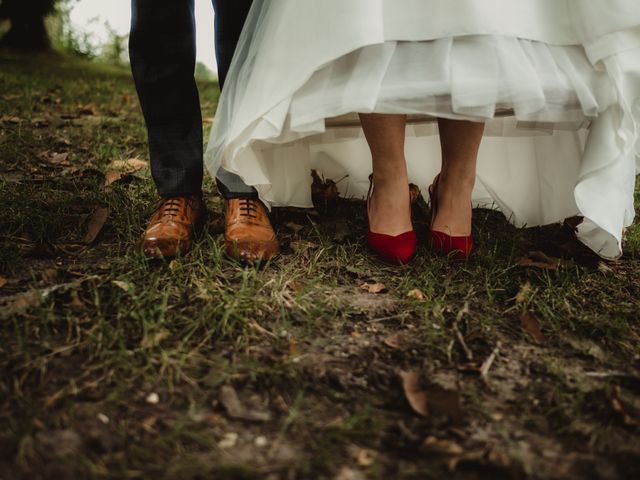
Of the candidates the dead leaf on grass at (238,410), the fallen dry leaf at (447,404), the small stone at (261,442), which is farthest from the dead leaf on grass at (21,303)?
the fallen dry leaf at (447,404)

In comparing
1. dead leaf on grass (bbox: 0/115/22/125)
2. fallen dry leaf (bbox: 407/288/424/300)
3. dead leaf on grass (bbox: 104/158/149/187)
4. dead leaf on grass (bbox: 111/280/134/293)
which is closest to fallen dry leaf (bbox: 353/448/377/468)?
fallen dry leaf (bbox: 407/288/424/300)

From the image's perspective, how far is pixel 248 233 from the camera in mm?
1441

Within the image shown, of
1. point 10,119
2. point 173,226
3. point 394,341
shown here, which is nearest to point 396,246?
point 394,341

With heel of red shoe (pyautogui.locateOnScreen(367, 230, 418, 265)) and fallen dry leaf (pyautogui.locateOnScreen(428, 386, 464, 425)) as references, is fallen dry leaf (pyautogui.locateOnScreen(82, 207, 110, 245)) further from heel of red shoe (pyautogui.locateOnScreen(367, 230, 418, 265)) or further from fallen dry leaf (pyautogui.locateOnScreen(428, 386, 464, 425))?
fallen dry leaf (pyautogui.locateOnScreen(428, 386, 464, 425))

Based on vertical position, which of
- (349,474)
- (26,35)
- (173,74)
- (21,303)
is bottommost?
(349,474)

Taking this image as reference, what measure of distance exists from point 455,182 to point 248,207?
0.64 meters

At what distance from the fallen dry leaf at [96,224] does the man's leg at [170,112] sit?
21 cm

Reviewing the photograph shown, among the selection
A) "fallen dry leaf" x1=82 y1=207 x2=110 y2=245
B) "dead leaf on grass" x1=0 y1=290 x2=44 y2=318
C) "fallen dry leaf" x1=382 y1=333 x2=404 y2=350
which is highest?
"fallen dry leaf" x1=82 y1=207 x2=110 y2=245

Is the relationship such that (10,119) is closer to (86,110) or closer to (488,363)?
(86,110)

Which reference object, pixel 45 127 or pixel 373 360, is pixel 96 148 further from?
pixel 373 360

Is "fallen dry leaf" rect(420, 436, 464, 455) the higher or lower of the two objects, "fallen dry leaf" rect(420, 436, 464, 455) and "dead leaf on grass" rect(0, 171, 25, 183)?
the lower

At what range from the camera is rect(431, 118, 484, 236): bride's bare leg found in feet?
4.99

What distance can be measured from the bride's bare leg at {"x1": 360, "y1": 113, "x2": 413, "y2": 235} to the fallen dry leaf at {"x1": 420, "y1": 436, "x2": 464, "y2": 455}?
29.1 inches

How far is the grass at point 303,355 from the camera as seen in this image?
0.83 metres
